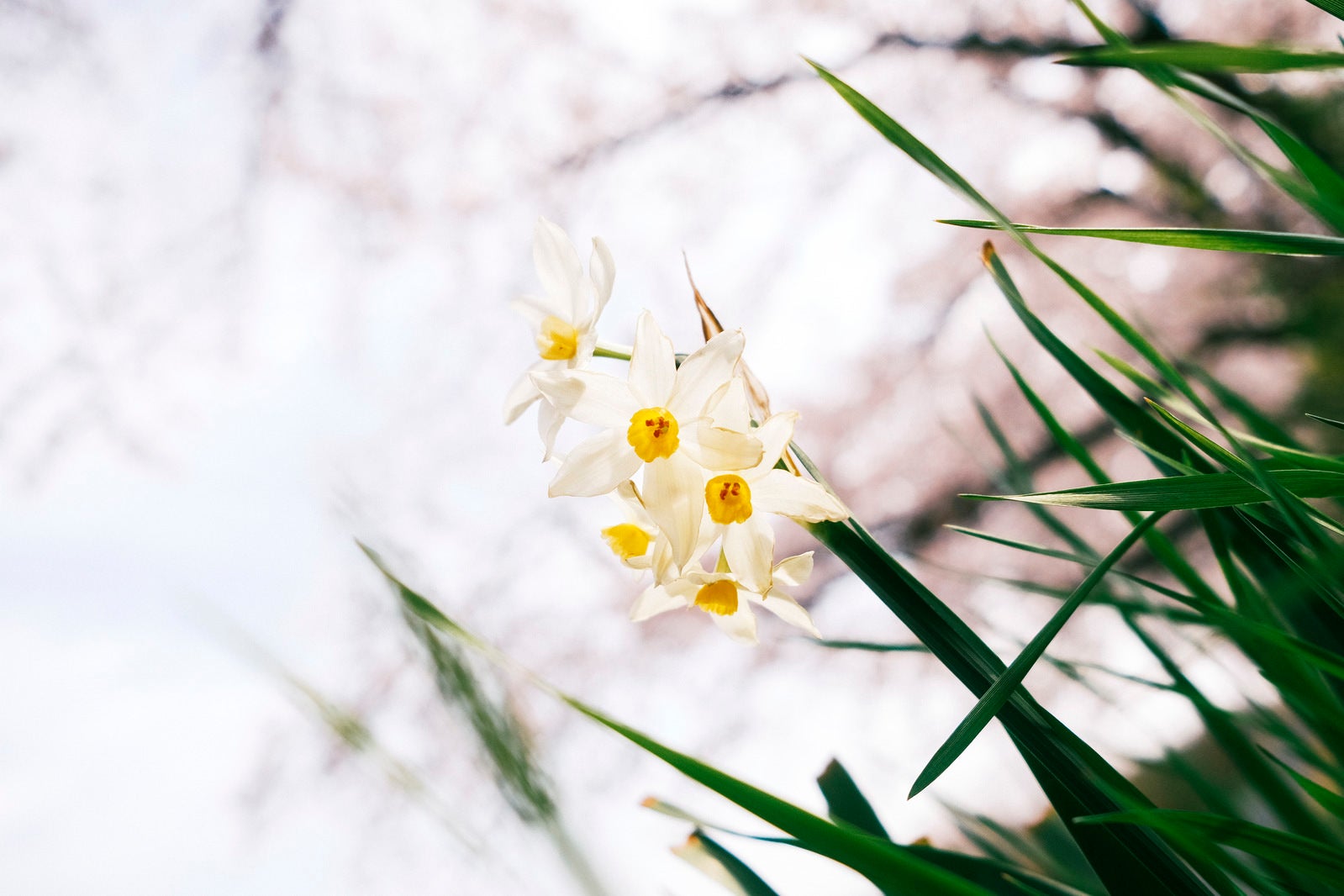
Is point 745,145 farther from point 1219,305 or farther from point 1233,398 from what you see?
point 1233,398

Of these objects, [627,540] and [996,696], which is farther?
[627,540]

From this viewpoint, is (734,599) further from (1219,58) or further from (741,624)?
(1219,58)

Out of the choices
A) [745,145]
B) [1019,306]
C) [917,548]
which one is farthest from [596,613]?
[1019,306]

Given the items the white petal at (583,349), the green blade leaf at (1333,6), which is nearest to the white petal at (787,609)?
the white petal at (583,349)

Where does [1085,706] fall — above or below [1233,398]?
above

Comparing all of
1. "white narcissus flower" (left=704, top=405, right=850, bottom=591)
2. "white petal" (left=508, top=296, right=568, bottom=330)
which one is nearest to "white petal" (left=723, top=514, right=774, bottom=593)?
"white narcissus flower" (left=704, top=405, right=850, bottom=591)

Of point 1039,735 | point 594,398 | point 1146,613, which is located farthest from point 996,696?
point 1146,613

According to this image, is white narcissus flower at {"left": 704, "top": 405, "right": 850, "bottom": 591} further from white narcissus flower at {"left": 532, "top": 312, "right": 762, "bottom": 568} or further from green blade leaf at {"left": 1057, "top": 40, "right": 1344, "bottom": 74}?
green blade leaf at {"left": 1057, "top": 40, "right": 1344, "bottom": 74}
